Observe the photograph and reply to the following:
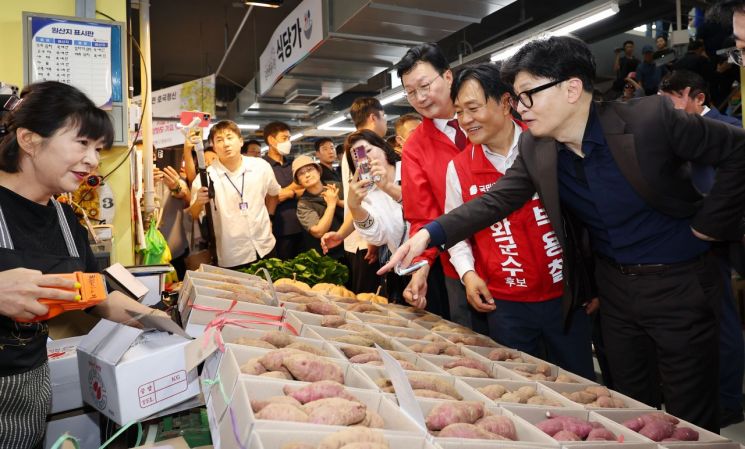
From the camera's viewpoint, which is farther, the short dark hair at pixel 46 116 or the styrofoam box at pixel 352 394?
the short dark hair at pixel 46 116

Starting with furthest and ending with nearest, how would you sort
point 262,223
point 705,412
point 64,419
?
1. point 262,223
2. point 64,419
3. point 705,412

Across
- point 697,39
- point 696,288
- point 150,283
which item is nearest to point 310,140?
point 697,39

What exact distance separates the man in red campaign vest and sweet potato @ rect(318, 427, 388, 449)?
128cm

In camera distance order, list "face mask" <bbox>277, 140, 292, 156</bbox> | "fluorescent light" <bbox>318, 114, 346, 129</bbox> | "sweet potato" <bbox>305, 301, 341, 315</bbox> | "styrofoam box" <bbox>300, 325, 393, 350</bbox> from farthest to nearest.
→ 1. "fluorescent light" <bbox>318, 114, 346, 129</bbox>
2. "face mask" <bbox>277, 140, 292, 156</bbox>
3. "sweet potato" <bbox>305, 301, 341, 315</bbox>
4. "styrofoam box" <bbox>300, 325, 393, 350</bbox>

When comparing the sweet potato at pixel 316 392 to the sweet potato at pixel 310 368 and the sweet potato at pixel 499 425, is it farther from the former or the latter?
the sweet potato at pixel 499 425

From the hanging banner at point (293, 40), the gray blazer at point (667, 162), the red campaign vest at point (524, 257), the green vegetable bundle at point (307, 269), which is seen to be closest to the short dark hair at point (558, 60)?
the gray blazer at point (667, 162)

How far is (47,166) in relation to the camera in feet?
5.71

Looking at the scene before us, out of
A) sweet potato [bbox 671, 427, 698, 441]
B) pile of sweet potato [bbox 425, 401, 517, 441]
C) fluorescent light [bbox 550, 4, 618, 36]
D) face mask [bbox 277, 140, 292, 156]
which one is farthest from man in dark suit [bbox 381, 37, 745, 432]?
fluorescent light [bbox 550, 4, 618, 36]

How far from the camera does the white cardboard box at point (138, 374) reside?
153cm

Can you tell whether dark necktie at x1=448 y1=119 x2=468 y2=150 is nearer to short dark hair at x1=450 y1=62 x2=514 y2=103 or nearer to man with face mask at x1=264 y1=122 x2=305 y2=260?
short dark hair at x1=450 y1=62 x2=514 y2=103

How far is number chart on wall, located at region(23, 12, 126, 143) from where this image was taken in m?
3.07

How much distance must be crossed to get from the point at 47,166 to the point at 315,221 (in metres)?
3.01

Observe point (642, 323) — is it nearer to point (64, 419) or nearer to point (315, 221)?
point (64, 419)

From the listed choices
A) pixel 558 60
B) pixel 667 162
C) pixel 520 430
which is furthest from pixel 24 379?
pixel 667 162
